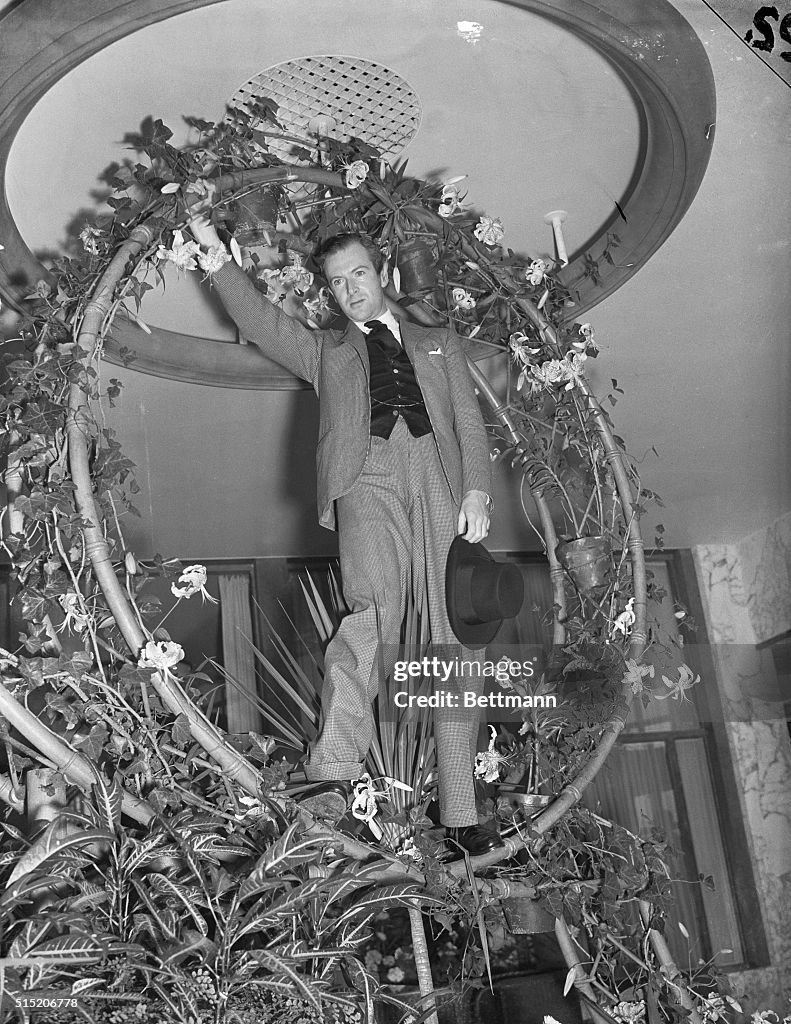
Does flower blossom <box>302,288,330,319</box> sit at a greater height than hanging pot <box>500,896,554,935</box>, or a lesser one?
greater

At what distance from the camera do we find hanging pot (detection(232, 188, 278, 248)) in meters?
1.90

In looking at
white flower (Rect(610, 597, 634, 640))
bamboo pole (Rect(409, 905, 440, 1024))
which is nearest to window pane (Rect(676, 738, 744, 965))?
white flower (Rect(610, 597, 634, 640))

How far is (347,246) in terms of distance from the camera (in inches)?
77.0

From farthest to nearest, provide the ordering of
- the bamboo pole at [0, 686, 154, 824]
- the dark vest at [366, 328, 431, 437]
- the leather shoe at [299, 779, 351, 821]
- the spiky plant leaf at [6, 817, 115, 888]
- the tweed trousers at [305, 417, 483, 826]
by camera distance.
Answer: the dark vest at [366, 328, 431, 437] → the tweed trousers at [305, 417, 483, 826] → the leather shoe at [299, 779, 351, 821] → the bamboo pole at [0, 686, 154, 824] → the spiky plant leaf at [6, 817, 115, 888]

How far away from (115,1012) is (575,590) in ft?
3.75

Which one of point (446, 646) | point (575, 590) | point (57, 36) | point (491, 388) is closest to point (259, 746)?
point (446, 646)

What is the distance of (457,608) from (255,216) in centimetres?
80

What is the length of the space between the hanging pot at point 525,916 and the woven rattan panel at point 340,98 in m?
1.43

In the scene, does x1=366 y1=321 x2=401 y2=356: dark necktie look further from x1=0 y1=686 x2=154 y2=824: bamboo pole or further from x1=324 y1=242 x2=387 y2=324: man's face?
x1=0 y1=686 x2=154 y2=824: bamboo pole

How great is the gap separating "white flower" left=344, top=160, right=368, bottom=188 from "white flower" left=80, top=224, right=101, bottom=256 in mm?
464

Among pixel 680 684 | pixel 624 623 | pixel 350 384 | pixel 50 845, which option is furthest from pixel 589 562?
pixel 50 845

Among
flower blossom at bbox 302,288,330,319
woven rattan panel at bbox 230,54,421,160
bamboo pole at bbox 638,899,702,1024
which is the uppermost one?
woven rattan panel at bbox 230,54,421,160

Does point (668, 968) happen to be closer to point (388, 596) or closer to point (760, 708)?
point (760, 708)

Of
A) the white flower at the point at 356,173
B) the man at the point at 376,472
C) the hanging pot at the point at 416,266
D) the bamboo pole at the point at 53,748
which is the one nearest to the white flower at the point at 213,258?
the man at the point at 376,472
